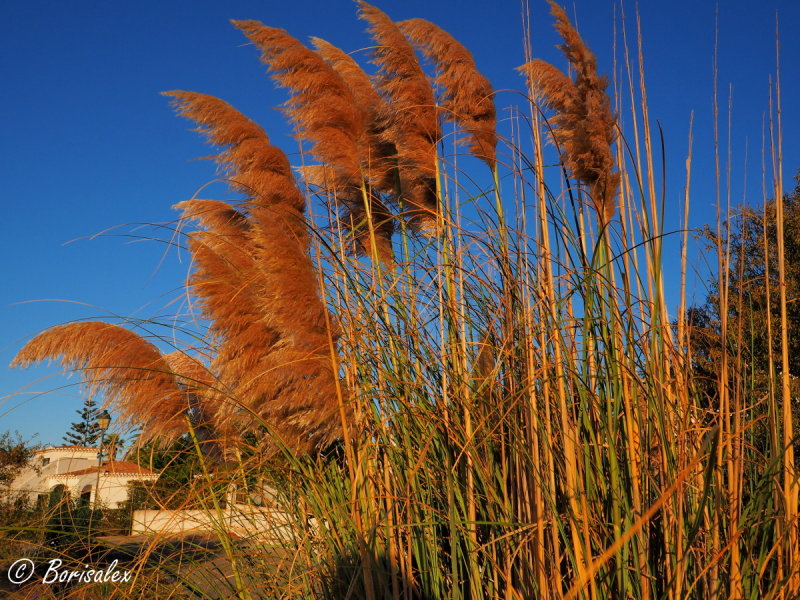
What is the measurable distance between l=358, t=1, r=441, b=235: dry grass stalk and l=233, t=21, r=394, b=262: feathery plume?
7.0 inches

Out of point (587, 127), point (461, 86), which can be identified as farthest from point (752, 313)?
point (461, 86)

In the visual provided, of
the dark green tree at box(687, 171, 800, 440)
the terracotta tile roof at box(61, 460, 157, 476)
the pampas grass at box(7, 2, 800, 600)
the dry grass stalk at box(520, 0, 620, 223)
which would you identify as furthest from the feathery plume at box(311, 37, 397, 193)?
the terracotta tile roof at box(61, 460, 157, 476)

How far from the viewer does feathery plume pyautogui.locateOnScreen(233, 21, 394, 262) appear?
10.9ft

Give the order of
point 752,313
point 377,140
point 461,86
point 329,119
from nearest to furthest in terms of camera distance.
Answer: point 752,313 → point 461,86 → point 329,119 → point 377,140

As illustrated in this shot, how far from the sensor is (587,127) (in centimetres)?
220

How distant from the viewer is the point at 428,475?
229 centimetres

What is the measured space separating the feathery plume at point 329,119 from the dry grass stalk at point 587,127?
3.80 feet

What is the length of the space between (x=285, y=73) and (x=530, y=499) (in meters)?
2.57

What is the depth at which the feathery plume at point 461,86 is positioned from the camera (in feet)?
9.36

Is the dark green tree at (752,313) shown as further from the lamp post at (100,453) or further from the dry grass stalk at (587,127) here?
the lamp post at (100,453)

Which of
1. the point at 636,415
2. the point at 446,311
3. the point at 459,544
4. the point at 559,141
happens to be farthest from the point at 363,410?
the point at 559,141

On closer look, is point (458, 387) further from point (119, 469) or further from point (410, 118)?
point (119, 469)

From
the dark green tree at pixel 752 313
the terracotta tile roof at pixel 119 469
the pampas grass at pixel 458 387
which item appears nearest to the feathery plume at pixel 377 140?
the pampas grass at pixel 458 387

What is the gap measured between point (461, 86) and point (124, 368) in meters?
2.16
